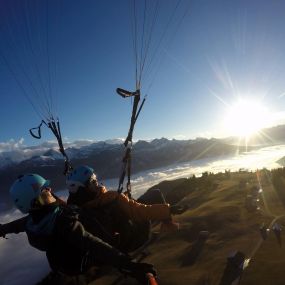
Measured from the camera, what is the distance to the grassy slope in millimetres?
8605

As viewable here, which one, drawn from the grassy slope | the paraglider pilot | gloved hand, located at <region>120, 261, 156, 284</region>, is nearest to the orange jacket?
the paraglider pilot

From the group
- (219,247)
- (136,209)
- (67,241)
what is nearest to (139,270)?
(67,241)

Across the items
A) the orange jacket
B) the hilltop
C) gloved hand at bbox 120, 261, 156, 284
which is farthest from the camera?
the hilltop

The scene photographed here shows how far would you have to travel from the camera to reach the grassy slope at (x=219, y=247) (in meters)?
8.61

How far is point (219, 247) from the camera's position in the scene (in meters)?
11.8

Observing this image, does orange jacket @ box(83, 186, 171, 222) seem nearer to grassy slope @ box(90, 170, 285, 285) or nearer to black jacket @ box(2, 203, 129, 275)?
black jacket @ box(2, 203, 129, 275)

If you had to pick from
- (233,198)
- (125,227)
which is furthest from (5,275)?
(125,227)

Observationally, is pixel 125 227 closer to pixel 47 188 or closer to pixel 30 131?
pixel 47 188

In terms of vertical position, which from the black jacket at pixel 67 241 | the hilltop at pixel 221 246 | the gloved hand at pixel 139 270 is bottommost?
the hilltop at pixel 221 246

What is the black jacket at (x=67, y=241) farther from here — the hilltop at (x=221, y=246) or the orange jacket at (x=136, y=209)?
the hilltop at (x=221, y=246)

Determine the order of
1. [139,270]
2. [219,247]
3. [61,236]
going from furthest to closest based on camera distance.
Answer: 1. [219,247]
2. [61,236]
3. [139,270]

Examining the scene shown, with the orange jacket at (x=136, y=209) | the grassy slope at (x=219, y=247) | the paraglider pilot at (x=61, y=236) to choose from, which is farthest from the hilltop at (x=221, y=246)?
the paraglider pilot at (x=61, y=236)

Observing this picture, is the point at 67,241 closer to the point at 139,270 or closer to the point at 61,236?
the point at 61,236

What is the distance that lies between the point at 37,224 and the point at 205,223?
11807mm
